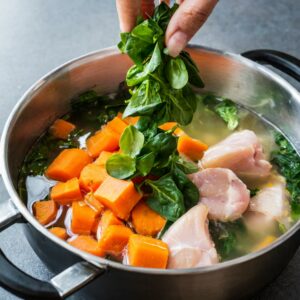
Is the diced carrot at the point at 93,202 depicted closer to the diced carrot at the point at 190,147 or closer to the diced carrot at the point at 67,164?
the diced carrot at the point at 67,164

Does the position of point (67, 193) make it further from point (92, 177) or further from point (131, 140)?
point (131, 140)

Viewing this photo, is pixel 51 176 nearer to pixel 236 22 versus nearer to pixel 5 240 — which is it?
pixel 5 240

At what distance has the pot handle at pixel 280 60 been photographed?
5.34 feet

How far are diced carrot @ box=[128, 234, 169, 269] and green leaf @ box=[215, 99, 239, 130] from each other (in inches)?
24.3

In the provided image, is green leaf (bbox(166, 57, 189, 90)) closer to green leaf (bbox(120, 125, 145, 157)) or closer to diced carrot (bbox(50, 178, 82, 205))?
green leaf (bbox(120, 125, 145, 157))

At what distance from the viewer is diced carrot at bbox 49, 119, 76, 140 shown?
5.61 feet


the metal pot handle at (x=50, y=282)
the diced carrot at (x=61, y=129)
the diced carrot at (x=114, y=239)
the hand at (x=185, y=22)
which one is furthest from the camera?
the diced carrot at (x=61, y=129)

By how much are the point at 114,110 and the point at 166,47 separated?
0.54 metres

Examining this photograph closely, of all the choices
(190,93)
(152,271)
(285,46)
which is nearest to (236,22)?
(285,46)

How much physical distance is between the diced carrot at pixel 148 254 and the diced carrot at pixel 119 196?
0.12 m

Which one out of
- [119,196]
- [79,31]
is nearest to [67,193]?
[119,196]

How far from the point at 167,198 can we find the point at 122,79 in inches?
24.3

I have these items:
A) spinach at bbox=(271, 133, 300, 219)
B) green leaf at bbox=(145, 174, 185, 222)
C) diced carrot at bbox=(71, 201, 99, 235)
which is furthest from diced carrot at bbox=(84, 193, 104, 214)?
spinach at bbox=(271, 133, 300, 219)

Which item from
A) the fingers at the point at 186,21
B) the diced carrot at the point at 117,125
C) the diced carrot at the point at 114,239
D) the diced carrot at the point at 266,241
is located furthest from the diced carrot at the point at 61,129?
the diced carrot at the point at 266,241
